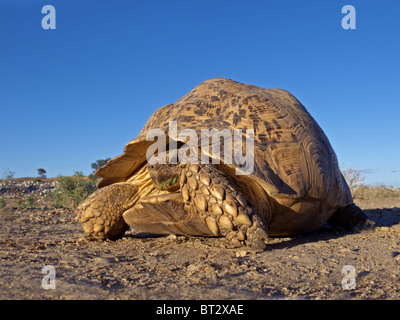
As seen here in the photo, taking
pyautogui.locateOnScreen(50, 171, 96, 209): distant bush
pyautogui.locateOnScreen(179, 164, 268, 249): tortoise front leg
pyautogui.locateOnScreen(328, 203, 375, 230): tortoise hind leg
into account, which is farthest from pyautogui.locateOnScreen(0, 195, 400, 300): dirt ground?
pyautogui.locateOnScreen(50, 171, 96, 209): distant bush

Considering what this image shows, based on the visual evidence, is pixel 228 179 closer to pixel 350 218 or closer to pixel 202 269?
pixel 202 269

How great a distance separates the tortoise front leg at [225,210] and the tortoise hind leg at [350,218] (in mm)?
2482

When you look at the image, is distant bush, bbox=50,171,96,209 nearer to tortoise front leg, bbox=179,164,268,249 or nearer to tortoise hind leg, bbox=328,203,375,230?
tortoise hind leg, bbox=328,203,375,230

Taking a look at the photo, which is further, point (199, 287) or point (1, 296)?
point (199, 287)

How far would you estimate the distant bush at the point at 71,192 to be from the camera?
8.55m

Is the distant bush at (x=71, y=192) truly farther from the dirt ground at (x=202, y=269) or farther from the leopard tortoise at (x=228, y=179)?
the dirt ground at (x=202, y=269)

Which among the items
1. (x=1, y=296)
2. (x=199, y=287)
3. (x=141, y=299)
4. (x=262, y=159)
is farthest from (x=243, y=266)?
(x=1, y=296)

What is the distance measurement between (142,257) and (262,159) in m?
1.44

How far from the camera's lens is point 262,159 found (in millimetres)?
3537

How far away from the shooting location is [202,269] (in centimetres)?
253

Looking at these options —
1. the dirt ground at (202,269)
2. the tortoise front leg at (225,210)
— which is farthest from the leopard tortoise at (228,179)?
the dirt ground at (202,269)

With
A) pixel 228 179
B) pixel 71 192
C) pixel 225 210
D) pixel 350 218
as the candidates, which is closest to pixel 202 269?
pixel 225 210

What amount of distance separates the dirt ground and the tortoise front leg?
14cm
